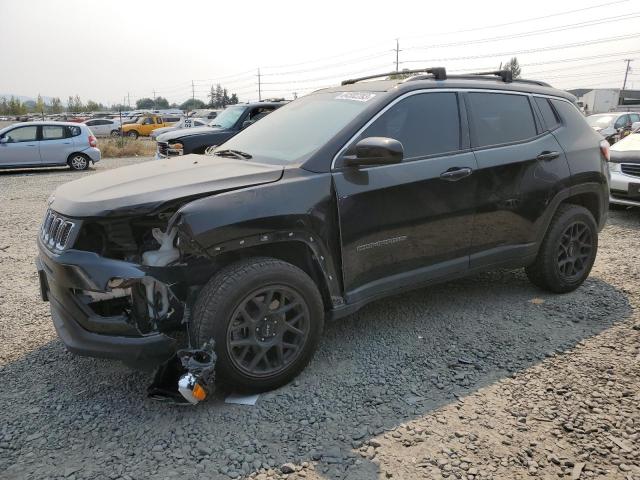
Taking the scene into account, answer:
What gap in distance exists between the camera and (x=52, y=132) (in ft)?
50.1

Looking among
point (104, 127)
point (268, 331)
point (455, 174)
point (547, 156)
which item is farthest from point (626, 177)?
point (104, 127)

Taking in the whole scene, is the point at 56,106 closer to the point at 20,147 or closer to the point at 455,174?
the point at 20,147

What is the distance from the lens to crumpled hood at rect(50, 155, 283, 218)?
2.83m

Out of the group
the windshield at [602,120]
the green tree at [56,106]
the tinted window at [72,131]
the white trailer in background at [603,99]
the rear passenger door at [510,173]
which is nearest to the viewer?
the rear passenger door at [510,173]

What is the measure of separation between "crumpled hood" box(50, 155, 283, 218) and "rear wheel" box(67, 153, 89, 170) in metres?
13.5

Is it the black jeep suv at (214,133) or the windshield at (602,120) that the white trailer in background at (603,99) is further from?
the black jeep suv at (214,133)

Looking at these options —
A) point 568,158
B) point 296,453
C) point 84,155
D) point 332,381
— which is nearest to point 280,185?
point 332,381

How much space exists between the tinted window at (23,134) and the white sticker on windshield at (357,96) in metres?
14.1

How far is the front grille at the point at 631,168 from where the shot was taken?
766 centimetres

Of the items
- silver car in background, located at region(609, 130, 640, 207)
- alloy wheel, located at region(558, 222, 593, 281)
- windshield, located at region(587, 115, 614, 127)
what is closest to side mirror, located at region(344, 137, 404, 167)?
alloy wheel, located at region(558, 222, 593, 281)

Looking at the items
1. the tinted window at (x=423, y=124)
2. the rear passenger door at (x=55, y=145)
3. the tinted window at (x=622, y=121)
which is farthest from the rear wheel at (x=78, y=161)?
the tinted window at (x=622, y=121)

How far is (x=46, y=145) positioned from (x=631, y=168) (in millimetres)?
14917

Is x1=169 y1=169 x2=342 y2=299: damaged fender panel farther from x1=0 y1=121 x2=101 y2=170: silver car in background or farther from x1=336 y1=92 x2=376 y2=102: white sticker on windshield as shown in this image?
x1=0 y1=121 x2=101 y2=170: silver car in background

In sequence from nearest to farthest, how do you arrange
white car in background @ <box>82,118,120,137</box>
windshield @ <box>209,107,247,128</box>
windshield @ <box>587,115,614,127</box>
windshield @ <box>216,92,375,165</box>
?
windshield @ <box>216,92,375,165</box>, windshield @ <box>209,107,247,128</box>, windshield @ <box>587,115,614,127</box>, white car in background @ <box>82,118,120,137</box>
